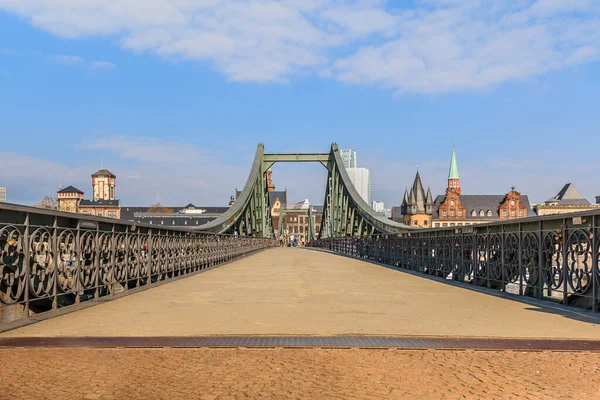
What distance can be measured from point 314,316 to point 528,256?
391cm

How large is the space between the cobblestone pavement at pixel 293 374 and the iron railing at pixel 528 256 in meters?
3.01

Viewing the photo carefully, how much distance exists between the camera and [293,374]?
153 inches

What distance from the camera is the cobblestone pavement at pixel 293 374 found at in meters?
3.45

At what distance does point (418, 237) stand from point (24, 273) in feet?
40.6

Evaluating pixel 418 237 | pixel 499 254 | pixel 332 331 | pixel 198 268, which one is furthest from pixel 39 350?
pixel 418 237

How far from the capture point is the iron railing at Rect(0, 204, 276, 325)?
234 inches

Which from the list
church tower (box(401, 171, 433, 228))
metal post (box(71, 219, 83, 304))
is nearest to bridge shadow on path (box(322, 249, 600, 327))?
metal post (box(71, 219, 83, 304))

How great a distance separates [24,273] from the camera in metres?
6.04

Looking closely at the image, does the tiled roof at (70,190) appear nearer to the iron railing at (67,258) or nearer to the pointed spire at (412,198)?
the pointed spire at (412,198)

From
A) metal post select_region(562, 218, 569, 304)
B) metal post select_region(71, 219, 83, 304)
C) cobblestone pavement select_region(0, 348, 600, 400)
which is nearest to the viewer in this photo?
cobblestone pavement select_region(0, 348, 600, 400)

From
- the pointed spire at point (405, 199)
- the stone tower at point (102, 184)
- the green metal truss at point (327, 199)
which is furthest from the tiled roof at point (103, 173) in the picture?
the green metal truss at point (327, 199)

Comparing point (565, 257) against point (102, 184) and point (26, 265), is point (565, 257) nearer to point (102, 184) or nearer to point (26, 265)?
point (26, 265)

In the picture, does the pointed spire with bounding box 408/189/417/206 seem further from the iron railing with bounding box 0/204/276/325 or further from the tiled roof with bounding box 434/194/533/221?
the iron railing with bounding box 0/204/276/325

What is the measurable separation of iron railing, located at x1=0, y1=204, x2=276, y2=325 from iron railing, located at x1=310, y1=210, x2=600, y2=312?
5.94 meters
